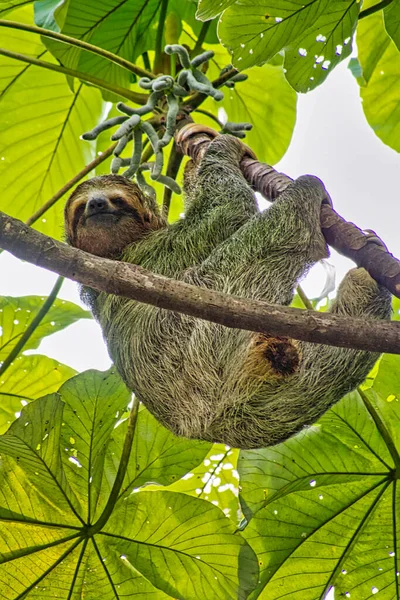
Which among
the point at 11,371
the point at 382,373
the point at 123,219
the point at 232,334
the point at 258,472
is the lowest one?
the point at 258,472

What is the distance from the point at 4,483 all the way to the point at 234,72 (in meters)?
2.85

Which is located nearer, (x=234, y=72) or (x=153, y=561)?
(x=153, y=561)

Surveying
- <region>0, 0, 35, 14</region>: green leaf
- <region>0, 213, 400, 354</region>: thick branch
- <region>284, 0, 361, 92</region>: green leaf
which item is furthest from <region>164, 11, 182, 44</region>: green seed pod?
<region>0, 213, 400, 354</region>: thick branch

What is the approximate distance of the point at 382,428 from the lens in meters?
4.00

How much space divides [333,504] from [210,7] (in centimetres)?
267

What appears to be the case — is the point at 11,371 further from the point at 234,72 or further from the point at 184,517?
the point at 234,72

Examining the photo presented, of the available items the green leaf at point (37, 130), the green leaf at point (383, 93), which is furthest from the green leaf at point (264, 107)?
the green leaf at point (37, 130)

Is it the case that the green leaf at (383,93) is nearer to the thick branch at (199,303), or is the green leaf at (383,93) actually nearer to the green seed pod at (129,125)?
the green seed pod at (129,125)

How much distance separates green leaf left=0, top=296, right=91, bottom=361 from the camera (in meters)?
5.01

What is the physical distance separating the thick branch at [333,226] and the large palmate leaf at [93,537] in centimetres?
164

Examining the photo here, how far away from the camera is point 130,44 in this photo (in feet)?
17.4

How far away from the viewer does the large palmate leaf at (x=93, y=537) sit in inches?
150

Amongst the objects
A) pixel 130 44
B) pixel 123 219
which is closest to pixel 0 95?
pixel 130 44

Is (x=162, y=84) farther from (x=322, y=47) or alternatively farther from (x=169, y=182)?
(x=322, y=47)
